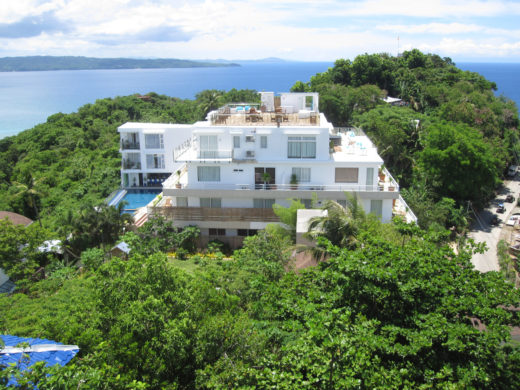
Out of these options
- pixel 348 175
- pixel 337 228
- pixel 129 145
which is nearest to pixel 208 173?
pixel 348 175

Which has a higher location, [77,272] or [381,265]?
[381,265]

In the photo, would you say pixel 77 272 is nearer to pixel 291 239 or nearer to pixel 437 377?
pixel 291 239

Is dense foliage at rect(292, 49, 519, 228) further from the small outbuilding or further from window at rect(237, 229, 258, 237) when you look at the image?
the small outbuilding

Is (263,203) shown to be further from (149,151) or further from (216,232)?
(149,151)

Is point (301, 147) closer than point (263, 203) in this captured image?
Yes

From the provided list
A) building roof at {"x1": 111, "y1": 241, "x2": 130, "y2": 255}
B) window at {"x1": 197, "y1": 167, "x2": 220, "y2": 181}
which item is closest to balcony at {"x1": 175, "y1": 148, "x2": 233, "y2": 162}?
window at {"x1": 197, "y1": 167, "x2": 220, "y2": 181}

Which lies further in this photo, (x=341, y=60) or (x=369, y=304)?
Answer: (x=341, y=60)

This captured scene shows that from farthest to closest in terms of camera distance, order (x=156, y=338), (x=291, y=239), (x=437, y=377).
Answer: (x=291, y=239)
(x=156, y=338)
(x=437, y=377)

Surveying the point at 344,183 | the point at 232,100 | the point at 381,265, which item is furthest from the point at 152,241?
the point at 232,100
